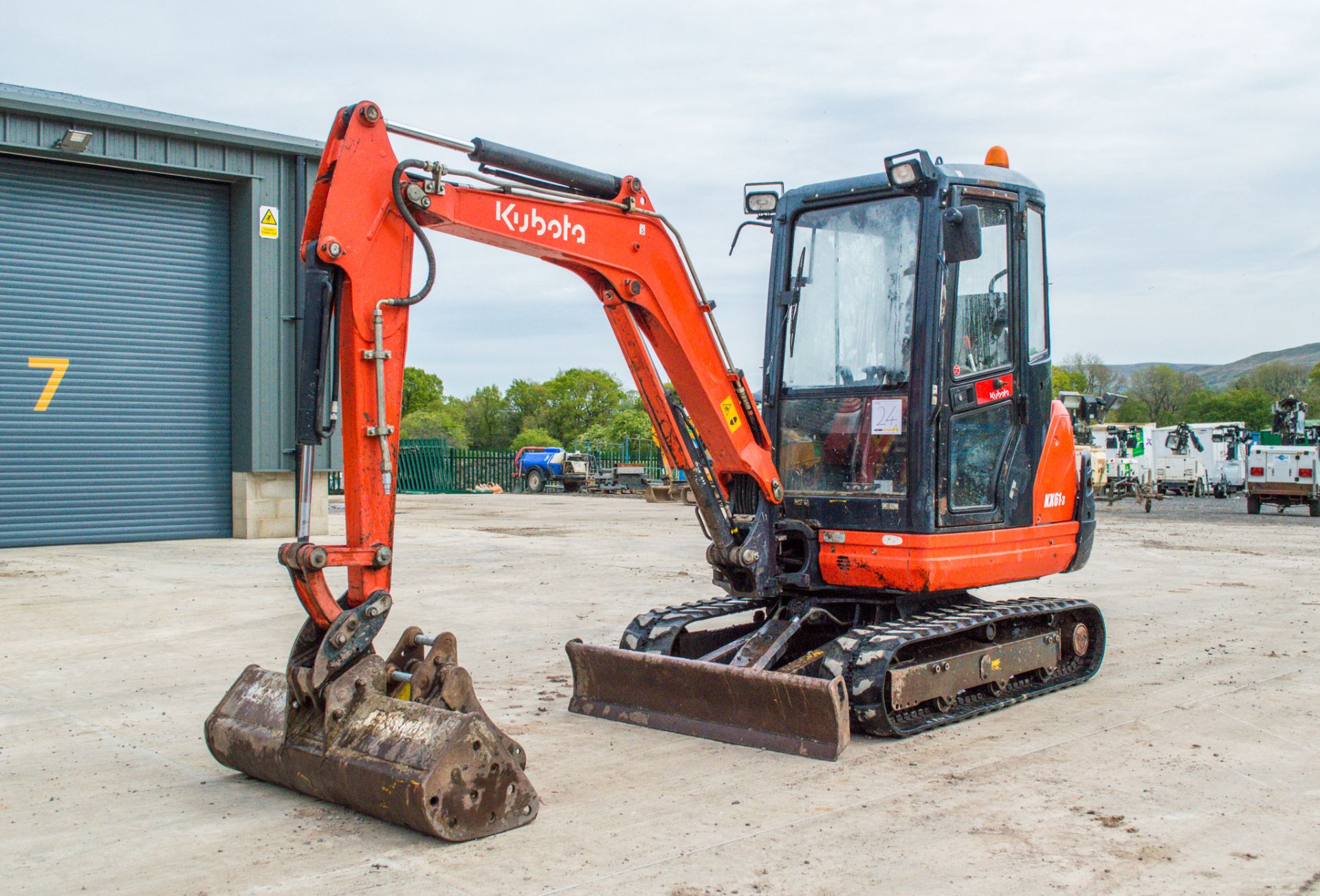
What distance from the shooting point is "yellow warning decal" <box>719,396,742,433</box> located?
266 inches

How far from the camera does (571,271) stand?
20.6 ft

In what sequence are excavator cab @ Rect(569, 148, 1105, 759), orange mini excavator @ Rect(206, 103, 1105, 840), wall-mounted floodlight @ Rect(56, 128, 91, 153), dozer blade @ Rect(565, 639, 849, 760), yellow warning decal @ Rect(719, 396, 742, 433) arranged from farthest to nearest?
wall-mounted floodlight @ Rect(56, 128, 91, 153)
yellow warning decal @ Rect(719, 396, 742, 433)
excavator cab @ Rect(569, 148, 1105, 759)
dozer blade @ Rect(565, 639, 849, 760)
orange mini excavator @ Rect(206, 103, 1105, 840)

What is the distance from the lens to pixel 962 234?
6.62 metres

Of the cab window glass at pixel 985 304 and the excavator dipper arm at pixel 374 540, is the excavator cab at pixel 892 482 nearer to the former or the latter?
the cab window glass at pixel 985 304

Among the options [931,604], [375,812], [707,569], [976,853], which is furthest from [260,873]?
[707,569]

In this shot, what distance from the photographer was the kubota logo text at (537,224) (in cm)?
567

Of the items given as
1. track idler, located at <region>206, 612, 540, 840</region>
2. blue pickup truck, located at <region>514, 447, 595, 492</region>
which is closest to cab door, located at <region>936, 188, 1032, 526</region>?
track idler, located at <region>206, 612, 540, 840</region>

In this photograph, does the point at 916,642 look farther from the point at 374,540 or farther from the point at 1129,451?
the point at 1129,451

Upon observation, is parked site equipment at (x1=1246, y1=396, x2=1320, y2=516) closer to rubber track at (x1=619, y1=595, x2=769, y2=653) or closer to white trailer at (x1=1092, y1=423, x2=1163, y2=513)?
white trailer at (x1=1092, y1=423, x2=1163, y2=513)

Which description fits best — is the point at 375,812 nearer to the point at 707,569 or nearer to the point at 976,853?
the point at 976,853

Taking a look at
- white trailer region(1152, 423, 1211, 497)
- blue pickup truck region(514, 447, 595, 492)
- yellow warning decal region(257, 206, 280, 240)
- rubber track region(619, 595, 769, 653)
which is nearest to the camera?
rubber track region(619, 595, 769, 653)

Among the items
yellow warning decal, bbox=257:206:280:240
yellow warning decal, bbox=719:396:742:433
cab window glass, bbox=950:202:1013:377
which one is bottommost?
yellow warning decal, bbox=719:396:742:433

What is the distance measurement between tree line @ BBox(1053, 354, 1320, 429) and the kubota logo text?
81.6 m

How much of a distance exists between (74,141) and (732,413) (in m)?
12.4
